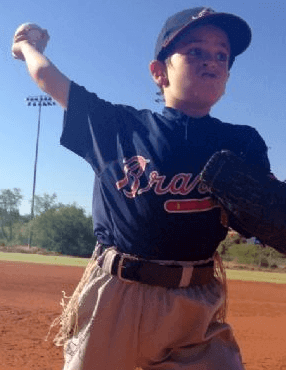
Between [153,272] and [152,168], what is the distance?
44 cm

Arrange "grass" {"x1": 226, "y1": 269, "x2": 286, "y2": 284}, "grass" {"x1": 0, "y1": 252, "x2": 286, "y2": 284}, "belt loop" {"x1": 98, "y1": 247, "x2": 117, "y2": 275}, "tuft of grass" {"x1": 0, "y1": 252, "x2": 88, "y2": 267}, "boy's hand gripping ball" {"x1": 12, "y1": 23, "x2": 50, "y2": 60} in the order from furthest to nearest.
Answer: "tuft of grass" {"x1": 0, "y1": 252, "x2": 88, "y2": 267}, "grass" {"x1": 0, "y1": 252, "x2": 286, "y2": 284}, "grass" {"x1": 226, "y1": 269, "x2": 286, "y2": 284}, "boy's hand gripping ball" {"x1": 12, "y1": 23, "x2": 50, "y2": 60}, "belt loop" {"x1": 98, "y1": 247, "x2": 117, "y2": 275}

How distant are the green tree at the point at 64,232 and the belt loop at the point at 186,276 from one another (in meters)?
40.9

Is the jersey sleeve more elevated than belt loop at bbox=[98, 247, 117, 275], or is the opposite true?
the jersey sleeve

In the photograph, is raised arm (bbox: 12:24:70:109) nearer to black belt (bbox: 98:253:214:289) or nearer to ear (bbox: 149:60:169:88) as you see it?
ear (bbox: 149:60:169:88)

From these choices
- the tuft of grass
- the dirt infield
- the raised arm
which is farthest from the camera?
the tuft of grass

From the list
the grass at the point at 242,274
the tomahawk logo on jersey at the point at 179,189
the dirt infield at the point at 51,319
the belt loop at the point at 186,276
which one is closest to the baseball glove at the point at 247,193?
the tomahawk logo on jersey at the point at 179,189

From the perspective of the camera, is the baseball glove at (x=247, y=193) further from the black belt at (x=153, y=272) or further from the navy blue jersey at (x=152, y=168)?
the black belt at (x=153, y=272)

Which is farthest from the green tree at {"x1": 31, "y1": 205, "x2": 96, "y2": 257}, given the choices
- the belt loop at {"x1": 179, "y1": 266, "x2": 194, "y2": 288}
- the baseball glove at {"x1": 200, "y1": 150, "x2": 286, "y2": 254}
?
the baseball glove at {"x1": 200, "y1": 150, "x2": 286, "y2": 254}

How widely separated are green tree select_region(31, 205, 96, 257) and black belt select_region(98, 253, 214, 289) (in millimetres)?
40776

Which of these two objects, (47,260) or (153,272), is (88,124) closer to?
(153,272)

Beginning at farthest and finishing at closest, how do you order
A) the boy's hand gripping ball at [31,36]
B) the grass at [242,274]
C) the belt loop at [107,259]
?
the grass at [242,274] < the boy's hand gripping ball at [31,36] < the belt loop at [107,259]

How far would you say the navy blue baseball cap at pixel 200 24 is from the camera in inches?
94.7

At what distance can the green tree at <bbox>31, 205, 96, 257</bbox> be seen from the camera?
43.7 metres

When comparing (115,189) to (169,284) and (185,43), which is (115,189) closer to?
(169,284)
